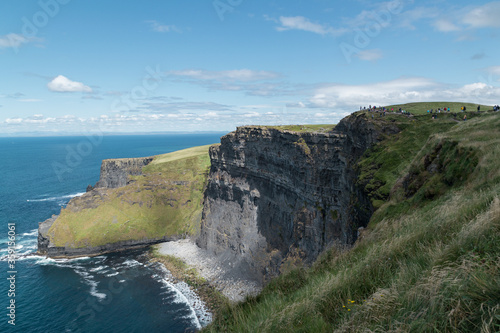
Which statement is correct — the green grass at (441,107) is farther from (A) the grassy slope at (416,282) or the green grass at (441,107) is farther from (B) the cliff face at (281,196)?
(A) the grassy slope at (416,282)

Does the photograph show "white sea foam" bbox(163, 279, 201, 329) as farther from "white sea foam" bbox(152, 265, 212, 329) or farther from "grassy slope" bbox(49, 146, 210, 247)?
"grassy slope" bbox(49, 146, 210, 247)

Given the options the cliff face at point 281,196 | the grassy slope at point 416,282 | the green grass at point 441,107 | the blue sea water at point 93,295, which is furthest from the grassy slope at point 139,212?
the grassy slope at point 416,282

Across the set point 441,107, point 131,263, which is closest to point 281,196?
point 441,107

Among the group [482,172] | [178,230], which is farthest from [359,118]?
[178,230]

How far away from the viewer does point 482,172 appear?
15984mm

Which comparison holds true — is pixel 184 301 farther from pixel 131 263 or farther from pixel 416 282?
pixel 416 282

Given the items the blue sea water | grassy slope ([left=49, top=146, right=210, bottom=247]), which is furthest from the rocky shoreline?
grassy slope ([left=49, top=146, right=210, bottom=247])

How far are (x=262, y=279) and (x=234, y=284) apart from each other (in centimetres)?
661

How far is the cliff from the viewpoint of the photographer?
3253 inches

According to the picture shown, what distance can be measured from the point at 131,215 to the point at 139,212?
9.32 feet

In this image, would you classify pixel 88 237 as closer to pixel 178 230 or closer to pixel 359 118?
pixel 178 230

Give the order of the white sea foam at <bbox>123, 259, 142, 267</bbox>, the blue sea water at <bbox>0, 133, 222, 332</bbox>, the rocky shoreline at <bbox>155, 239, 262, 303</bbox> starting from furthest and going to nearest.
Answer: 1. the white sea foam at <bbox>123, 259, 142, 267</bbox>
2. the rocky shoreline at <bbox>155, 239, 262, 303</bbox>
3. the blue sea water at <bbox>0, 133, 222, 332</bbox>

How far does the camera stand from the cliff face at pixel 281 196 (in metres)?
46.5

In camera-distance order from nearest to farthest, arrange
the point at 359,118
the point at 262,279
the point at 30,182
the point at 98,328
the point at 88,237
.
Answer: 1. the point at 359,118
2. the point at 98,328
3. the point at 262,279
4. the point at 88,237
5. the point at 30,182
